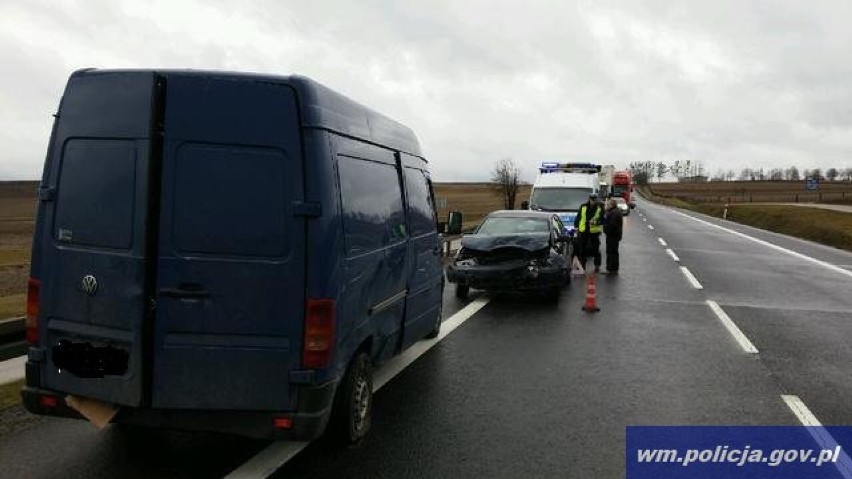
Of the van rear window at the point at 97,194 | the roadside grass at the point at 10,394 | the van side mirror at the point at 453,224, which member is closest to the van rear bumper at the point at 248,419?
the van rear window at the point at 97,194

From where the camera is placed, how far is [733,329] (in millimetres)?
9203

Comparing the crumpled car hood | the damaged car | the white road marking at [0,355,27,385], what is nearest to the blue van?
the white road marking at [0,355,27,385]

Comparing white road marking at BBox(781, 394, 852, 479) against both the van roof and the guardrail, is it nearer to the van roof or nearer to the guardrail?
the van roof

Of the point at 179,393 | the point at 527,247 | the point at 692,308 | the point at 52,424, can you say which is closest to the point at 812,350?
the point at 692,308

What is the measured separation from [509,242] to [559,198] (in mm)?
10248

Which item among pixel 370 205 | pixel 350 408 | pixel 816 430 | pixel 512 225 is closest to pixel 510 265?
pixel 512 225

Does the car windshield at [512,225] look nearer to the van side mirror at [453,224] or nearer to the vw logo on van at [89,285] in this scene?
the van side mirror at [453,224]

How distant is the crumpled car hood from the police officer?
14.5 ft

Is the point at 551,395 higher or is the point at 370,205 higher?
the point at 370,205

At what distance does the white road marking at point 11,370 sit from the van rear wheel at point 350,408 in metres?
3.26

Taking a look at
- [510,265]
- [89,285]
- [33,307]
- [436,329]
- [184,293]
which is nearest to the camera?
[184,293]

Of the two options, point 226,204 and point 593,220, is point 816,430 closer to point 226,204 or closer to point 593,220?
point 226,204

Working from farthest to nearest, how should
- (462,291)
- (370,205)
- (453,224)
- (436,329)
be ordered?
(462,291) → (453,224) → (436,329) → (370,205)

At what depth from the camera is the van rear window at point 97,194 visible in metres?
4.05
